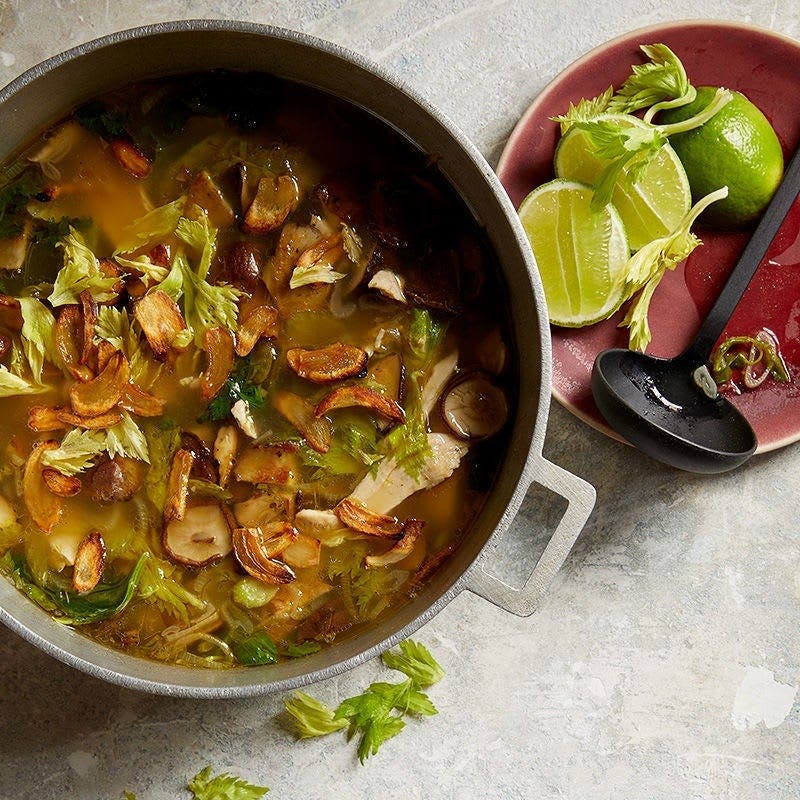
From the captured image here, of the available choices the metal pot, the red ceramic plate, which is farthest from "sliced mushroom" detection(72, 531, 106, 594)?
the red ceramic plate

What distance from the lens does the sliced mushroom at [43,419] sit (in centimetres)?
174

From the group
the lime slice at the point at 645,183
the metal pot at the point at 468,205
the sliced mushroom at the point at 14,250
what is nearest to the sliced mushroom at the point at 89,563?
the metal pot at the point at 468,205

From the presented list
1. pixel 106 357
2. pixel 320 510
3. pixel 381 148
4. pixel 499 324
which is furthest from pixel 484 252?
pixel 106 357

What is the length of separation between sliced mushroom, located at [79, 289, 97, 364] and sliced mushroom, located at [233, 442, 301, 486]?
1.24 ft

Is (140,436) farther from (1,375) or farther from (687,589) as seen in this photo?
(687,589)

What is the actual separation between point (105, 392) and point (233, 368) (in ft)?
0.86

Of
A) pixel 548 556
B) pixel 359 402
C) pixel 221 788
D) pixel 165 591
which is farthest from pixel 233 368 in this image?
pixel 221 788

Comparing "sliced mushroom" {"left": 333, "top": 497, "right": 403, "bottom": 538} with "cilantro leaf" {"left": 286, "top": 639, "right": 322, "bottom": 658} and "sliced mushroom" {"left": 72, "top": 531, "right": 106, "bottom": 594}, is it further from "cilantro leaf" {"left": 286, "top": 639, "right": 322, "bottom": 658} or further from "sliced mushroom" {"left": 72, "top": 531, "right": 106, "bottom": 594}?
"sliced mushroom" {"left": 72, "top": 531, "right": 106, "bottom": 594}

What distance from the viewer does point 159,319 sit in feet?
5.65

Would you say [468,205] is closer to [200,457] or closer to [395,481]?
[395,481]

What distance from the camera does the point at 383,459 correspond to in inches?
70.4

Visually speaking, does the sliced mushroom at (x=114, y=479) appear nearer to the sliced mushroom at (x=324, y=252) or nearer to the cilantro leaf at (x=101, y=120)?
the sliced mushroom at (x=324, y=252)

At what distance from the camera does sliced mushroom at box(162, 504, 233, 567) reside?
1.77 meters

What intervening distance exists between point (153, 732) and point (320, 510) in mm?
759
